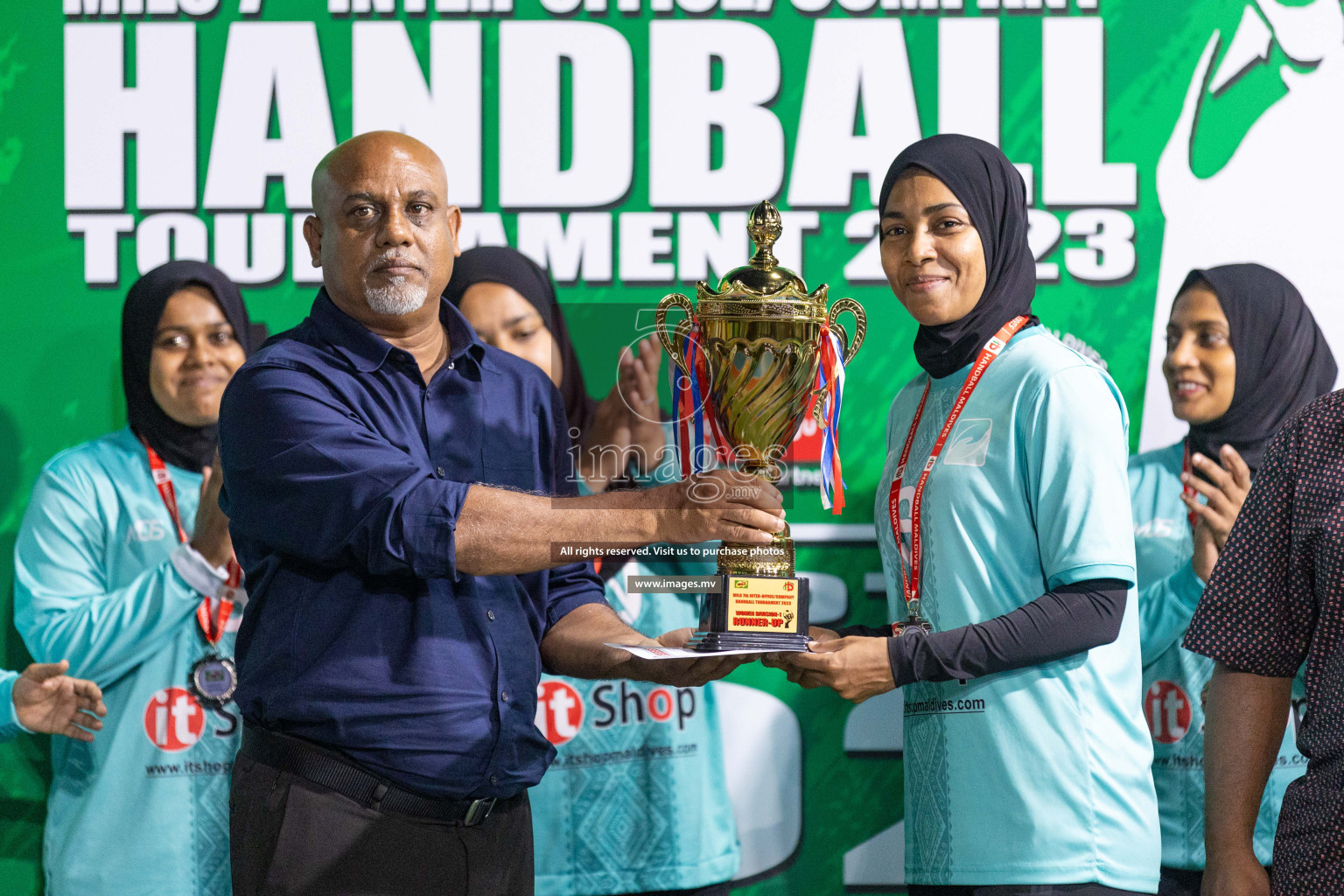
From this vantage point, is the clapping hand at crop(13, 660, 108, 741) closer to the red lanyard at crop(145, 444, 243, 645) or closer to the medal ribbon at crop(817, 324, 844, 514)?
the red lanyard at crop(145, 444, 243, 645)

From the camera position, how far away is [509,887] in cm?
204

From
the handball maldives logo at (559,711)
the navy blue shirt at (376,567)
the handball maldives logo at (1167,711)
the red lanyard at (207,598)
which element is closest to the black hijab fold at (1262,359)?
the handball maldives logo at (1167,711)

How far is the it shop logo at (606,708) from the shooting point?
10.3ft

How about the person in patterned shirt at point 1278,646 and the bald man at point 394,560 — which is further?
the bald man at point 394,560

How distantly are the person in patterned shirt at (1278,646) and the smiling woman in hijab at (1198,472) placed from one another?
52.9 inches

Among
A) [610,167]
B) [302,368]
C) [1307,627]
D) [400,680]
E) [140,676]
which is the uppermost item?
[610,167]

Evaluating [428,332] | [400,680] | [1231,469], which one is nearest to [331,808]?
[400,680]

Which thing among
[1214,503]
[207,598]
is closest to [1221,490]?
[1214,503]

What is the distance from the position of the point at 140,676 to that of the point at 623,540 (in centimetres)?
→ 185

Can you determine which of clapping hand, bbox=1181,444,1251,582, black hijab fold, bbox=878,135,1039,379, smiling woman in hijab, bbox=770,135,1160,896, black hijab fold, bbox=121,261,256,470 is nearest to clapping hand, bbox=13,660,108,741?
black hijab fold, bbox=121,261,256,470

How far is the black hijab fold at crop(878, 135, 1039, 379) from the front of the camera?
2.35 m

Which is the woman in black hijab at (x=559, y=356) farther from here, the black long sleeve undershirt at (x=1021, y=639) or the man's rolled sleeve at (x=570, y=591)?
the black long sleeve undershirt at (x=1021, y=639)

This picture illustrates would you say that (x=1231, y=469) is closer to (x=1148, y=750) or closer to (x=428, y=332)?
(x=1148, y=750)

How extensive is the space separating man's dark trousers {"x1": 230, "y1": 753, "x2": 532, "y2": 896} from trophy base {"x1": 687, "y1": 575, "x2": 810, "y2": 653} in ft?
1.72
